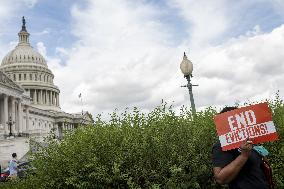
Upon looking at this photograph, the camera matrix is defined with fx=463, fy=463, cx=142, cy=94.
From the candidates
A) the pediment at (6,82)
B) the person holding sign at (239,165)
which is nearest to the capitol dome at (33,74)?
the pediment at (6,82)

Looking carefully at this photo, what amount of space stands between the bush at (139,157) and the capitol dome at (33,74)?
107 metres

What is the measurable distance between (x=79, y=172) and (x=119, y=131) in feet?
4.34

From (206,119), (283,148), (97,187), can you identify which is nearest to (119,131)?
(97,187)

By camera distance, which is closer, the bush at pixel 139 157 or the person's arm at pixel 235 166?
the person's arm at pixel 235 166

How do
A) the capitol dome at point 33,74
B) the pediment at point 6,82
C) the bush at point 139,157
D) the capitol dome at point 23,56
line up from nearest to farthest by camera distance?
the bush at point 139,157, the pediment at point 6,82, the capitol dome at point 33,74, the capitol dome at point 23,56

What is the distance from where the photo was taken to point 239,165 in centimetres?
517

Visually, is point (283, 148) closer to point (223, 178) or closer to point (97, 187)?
point (97, 187)

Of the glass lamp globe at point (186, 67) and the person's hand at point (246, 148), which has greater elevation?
the glass lamp globe at point (186, 67)

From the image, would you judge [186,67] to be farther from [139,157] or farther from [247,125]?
[247,125]

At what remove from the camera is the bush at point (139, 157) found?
9.64m

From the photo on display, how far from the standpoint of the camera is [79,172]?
33.4 feet

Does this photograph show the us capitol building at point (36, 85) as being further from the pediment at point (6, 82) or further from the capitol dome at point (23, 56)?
the pediment at point (6, 82)

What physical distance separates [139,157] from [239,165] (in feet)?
16.1

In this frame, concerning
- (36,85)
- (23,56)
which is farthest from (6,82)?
(23,56)
